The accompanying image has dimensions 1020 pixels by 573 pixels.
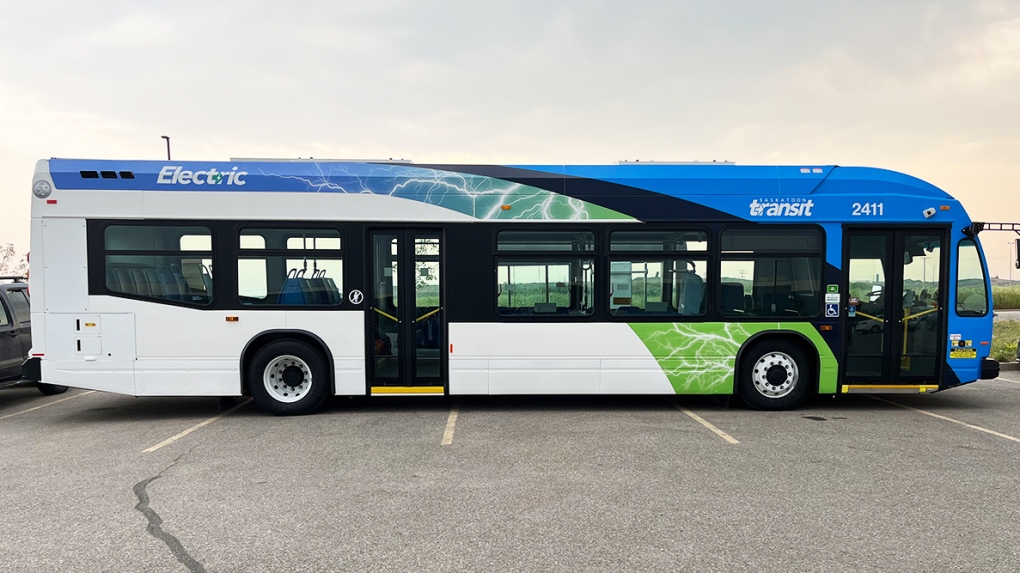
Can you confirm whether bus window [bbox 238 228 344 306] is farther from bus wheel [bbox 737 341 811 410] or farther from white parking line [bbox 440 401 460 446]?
bus wheel [bbox 737 341 811 410]

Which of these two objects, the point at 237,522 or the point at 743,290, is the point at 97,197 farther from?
the point at 743,290

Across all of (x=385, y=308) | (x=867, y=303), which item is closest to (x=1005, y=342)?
(x=867, y=303)

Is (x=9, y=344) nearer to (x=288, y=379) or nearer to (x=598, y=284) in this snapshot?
(x=288, y=379)

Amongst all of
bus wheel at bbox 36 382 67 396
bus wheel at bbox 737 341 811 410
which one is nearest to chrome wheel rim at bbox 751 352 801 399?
bus wheel at bbox 737 341 811 410

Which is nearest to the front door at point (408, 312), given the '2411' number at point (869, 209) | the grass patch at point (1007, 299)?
the '2411' number at point (869, 209)

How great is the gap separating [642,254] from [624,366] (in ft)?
4.84

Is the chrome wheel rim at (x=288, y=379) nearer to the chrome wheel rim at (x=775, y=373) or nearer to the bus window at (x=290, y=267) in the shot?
the bus window at (x=290, y=267)

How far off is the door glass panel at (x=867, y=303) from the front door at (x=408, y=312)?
5.38m

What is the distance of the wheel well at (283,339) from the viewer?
6926 millimetres

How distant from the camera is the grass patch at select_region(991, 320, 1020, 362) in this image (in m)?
11.0

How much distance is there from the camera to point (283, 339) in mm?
6988

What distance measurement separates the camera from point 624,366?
23.1 ft

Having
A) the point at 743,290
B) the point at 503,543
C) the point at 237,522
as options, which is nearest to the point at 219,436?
the point at 237,522

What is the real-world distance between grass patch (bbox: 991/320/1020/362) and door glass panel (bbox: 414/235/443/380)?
8626mm
